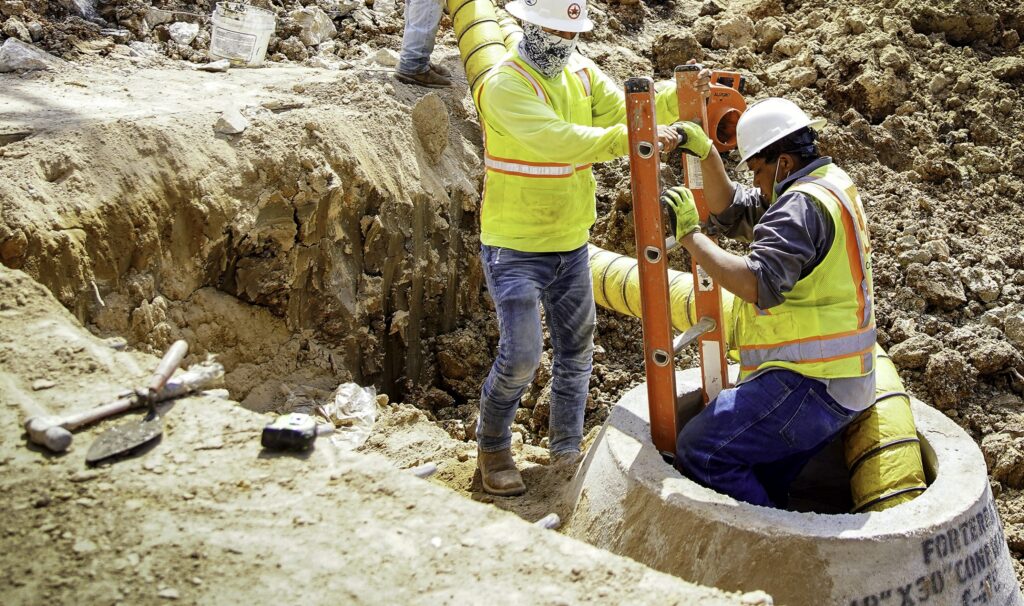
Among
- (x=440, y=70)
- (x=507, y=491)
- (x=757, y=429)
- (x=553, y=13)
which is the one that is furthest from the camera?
(x=440, y=70)

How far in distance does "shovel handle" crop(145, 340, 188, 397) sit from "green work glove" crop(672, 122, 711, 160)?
2037 mm

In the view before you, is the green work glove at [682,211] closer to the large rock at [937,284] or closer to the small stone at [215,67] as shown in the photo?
the large rock at [937,284]

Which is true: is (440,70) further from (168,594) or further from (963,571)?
(168,594)

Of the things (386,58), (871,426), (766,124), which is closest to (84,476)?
(766,124)

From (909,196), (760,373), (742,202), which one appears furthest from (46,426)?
(909,196)

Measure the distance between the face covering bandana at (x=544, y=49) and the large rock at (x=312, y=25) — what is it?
3.90 metres

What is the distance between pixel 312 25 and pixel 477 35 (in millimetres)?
2393

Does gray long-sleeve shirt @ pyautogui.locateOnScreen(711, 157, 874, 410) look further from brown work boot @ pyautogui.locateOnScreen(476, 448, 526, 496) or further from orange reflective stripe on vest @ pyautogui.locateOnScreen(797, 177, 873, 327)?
brown work boot @ pyautogui.locateOnScreen(476, 448, 526, 496)

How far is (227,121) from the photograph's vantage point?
5766mm

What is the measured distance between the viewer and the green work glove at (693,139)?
375 cm

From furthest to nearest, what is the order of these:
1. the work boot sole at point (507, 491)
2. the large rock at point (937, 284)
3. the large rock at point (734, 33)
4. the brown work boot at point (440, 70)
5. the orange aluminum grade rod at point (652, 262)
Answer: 1. the large rock at point (734, 33)
2. the brown work boot at point (440, 70)
3. the large rock at point (937, 284)
4. the work boot sole at point (507, 491)
5. the orange aluminum grade rod at point (652, 262)

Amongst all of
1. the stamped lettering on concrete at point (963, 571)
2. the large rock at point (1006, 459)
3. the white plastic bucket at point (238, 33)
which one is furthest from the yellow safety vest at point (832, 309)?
the white plastic bucket at point (238, 33)

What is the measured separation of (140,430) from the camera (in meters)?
3.21

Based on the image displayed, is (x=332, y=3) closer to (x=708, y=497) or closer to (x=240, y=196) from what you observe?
(x=240, y=196)
